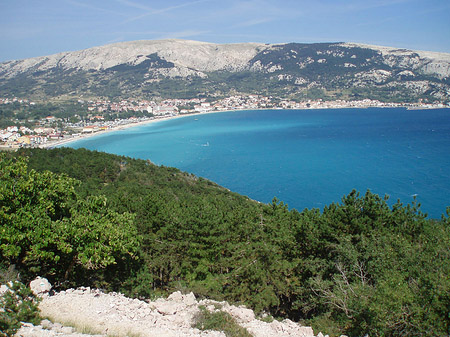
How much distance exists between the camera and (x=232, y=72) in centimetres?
17038

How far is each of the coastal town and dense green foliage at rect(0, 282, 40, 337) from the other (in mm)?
52966

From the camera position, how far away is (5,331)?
4312 mm

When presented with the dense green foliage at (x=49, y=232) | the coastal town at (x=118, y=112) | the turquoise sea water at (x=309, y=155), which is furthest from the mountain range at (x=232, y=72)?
the dense green foliage at (x=49, y=232)

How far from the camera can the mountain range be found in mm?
127750

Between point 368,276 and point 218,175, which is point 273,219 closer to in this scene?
point 368,276

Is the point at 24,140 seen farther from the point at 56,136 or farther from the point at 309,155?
the point at 309,155

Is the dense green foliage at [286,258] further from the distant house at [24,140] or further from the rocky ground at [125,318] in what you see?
the distant house at [24,140]

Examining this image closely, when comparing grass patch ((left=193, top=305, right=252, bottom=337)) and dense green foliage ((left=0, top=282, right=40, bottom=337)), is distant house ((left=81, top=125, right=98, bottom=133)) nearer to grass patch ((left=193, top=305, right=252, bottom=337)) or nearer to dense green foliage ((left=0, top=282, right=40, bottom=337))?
dense green foliage ((left=0, top=282, right=40, bottom=337))

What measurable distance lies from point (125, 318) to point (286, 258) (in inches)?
200

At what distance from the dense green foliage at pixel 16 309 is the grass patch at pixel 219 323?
277 cm

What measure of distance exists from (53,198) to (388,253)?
810cm

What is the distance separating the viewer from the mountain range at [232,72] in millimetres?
127750

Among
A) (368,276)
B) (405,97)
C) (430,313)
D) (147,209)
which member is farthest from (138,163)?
(405,97)

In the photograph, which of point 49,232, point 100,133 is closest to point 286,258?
point 49,232
